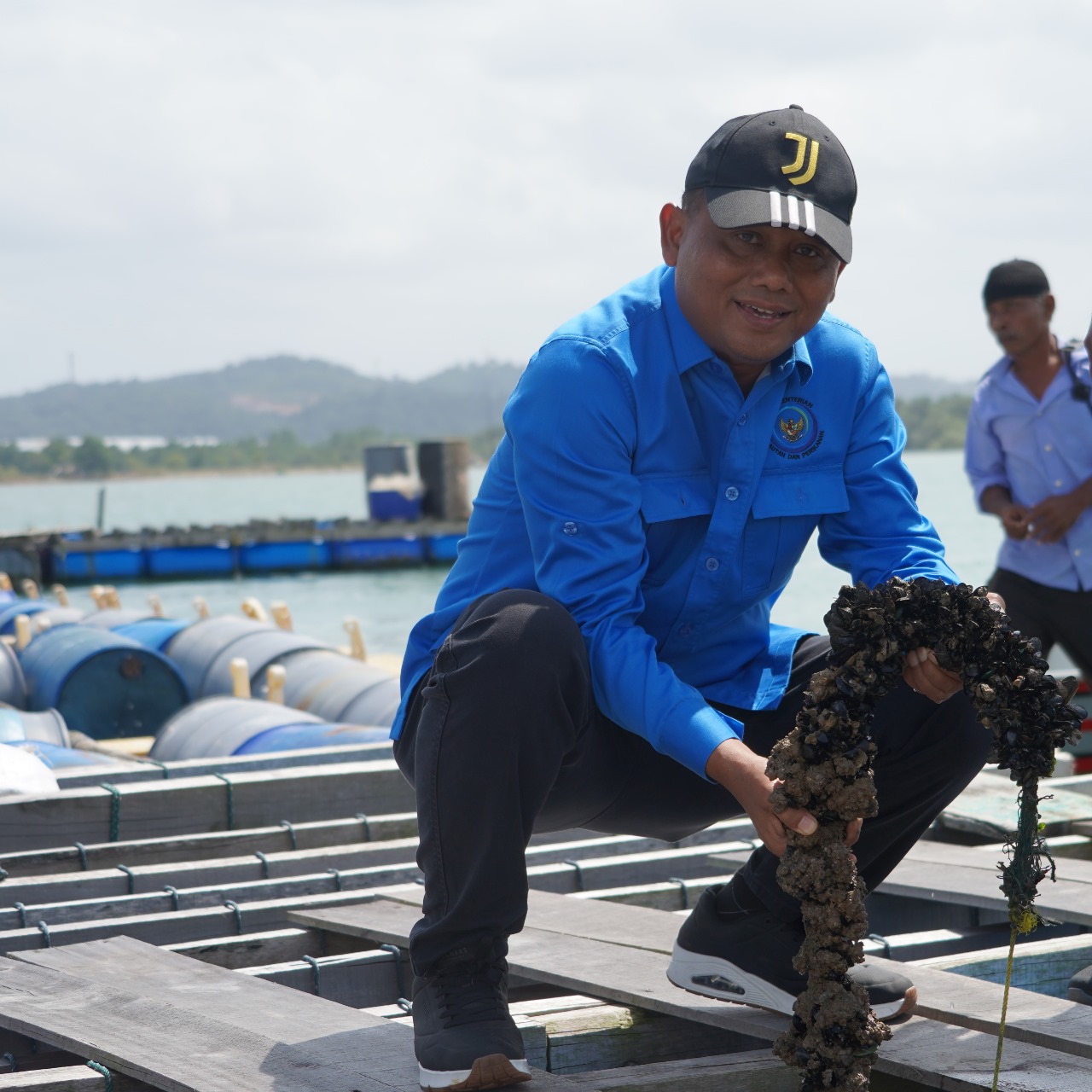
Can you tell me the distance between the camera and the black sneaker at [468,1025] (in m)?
2.46

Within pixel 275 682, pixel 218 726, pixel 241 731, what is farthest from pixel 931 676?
pixel 275 682

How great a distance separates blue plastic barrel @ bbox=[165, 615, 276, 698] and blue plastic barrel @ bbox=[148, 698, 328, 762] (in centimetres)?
428

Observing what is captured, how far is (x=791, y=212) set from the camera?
2609 millimetres

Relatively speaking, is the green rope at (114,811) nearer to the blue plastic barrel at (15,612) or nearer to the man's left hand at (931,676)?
the man's left hand at (931,676)

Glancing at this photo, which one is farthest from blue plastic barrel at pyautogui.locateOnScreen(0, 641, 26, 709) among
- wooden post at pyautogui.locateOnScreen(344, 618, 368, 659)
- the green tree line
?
the green tree line

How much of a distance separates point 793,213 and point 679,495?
540mm

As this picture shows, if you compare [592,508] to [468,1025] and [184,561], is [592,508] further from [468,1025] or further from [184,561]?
[184,561]

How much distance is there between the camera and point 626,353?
2840mm

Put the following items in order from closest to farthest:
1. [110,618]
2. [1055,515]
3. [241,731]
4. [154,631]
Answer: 1. [1055,515]
2. [241,731]
3. [154,631]
4. [110,618]

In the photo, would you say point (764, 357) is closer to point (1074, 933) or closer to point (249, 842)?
point (1074, 933)

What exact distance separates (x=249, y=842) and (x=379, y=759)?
971mm

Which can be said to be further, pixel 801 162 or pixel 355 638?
pixel 355 638

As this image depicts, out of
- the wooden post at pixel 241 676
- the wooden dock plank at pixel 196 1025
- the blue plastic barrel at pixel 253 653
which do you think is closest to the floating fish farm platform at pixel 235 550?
the blue plastic barrel at pixel 253 653

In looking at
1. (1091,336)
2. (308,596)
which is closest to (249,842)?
(1091,336)
